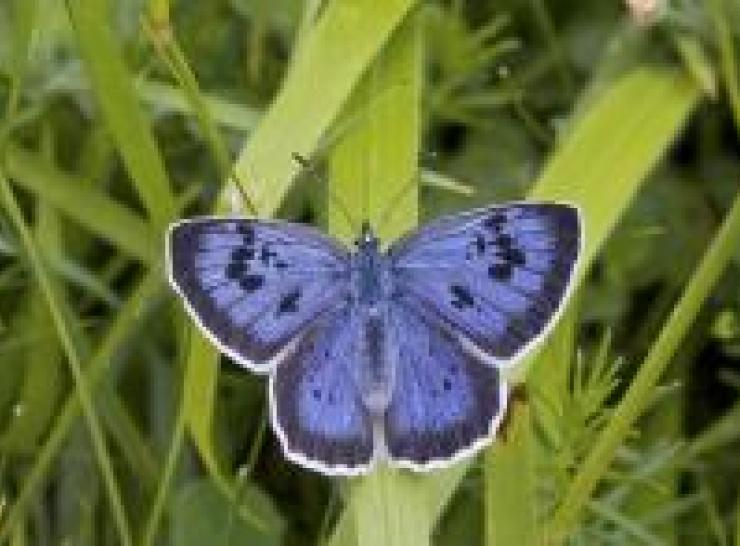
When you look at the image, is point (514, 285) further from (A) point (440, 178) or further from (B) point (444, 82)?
(B) point (444, 82)

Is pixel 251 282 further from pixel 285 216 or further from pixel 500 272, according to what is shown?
pixel 285 216

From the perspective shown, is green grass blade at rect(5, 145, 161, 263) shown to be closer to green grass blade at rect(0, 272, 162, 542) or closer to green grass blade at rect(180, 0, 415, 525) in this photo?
green grass blade at rect(0, 272, 162, 542)

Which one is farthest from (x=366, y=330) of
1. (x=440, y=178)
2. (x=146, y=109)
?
(x=146, y=109)

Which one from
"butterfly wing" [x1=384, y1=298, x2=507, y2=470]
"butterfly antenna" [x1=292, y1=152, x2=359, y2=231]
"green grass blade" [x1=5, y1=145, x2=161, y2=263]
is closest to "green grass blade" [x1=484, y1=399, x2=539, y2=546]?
"butterfly wing" [x1=384, y1=298, x2=507, y2=470]

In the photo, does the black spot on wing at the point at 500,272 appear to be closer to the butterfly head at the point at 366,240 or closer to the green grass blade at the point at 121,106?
the butterfly head at the point at 366,240

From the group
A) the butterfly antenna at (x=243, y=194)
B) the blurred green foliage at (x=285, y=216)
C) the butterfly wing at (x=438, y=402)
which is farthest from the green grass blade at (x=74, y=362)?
the butterfly wing at (x=438, y=402)

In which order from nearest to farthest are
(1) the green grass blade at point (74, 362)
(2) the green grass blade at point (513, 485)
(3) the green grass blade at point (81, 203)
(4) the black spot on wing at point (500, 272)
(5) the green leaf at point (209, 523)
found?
(2) the green grass blade at point (513, 485), (4) the black spot on wing at point (500, 272), (1) the green grass blade at point (74, 362), (5) the green leaf at point (209, 523), (3) the green grass blade at point (81, 203)

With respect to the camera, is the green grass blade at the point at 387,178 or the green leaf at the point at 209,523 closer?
the green grass blade at the point at 387,178
